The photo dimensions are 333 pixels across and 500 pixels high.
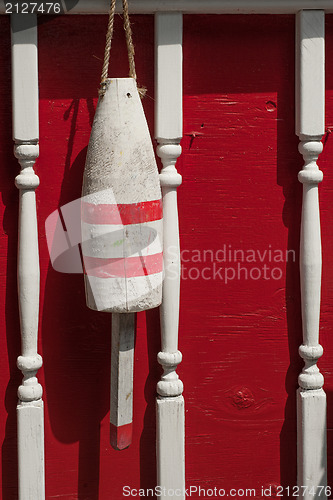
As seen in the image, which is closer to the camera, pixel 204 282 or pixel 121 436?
pixel 121 436

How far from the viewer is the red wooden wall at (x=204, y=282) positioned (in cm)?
178

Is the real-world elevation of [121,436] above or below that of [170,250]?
below

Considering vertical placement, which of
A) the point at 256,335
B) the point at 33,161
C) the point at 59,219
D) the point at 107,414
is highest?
the point at 33,161

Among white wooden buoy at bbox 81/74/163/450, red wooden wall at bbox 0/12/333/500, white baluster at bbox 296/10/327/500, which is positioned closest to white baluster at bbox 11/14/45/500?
red wooden wall at bbox 0/12/333/500

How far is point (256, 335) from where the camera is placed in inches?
72.9

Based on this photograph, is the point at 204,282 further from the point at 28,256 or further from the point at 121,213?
the point at 28,256

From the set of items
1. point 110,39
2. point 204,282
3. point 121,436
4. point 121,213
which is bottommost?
point 121,436

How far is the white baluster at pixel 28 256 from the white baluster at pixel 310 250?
689 mm

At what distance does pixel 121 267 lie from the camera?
1.62 meters

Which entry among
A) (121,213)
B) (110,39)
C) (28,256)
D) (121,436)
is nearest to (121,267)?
(121,213)

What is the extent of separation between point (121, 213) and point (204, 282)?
1.16 feet

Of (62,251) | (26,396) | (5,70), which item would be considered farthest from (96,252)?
(5,70)

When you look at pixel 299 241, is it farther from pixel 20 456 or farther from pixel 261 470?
pixel 20 456

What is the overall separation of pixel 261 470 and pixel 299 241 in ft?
2.10
